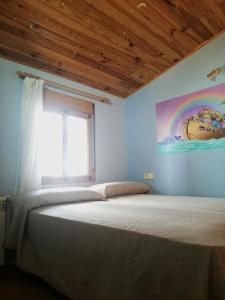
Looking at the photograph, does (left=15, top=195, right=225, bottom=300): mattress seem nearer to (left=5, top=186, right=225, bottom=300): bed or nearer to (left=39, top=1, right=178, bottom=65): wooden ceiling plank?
(left=5, top=186, right=225, bottom=300): bed

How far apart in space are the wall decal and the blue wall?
0.09 meters

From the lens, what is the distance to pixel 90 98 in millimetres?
3350

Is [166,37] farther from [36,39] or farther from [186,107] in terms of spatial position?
[36,39]

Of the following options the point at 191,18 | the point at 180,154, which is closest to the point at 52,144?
the point at 180,154

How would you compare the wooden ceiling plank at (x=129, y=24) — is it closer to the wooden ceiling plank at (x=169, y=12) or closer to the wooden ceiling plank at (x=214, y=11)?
the wooden ceiling plank at (x=169, y=12)

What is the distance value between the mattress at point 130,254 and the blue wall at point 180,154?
3.72 ft

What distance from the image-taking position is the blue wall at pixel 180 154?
2908 millimetres

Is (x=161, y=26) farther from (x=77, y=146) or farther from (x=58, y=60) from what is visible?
(x=77, y=146)

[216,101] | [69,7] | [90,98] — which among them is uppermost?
[69,7]

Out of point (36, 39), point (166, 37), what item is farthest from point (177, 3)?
point (36, 39)

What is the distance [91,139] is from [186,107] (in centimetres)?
136

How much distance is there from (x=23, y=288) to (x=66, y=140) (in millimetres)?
1658

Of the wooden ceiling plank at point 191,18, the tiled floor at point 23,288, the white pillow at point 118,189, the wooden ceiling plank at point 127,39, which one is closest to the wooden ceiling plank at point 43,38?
the wooden ceiling plank at point 127,39

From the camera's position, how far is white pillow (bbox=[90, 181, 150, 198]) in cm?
271
